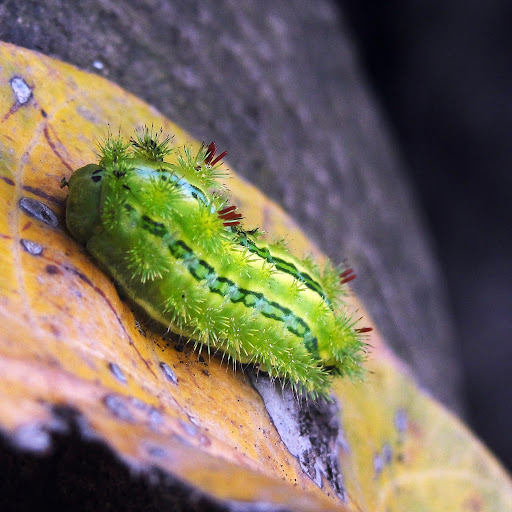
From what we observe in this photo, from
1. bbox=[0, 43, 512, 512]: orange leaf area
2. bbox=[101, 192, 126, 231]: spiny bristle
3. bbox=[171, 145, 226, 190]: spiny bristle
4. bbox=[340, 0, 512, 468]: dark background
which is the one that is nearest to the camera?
bbox=[0, 43, 512, 512]: orange leaf area

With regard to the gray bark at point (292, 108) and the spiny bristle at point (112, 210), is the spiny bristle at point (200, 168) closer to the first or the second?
the spiny bristle at point (112, 210)

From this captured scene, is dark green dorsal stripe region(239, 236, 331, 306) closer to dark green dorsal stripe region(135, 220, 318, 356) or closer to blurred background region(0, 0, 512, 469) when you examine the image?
dark green dorsal stripe region(135, 220, 318, 356)

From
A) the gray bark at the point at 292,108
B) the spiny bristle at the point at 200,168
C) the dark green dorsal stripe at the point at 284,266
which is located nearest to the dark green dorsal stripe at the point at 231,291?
the dark green dorsal stripe at the point at 284,266

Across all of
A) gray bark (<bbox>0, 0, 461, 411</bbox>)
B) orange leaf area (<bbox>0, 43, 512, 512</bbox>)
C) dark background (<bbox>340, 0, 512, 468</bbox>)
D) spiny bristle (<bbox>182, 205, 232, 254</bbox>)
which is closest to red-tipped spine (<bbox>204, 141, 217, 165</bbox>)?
spiny bristle (<bbox>182, 205, 232, 254</bbox>)

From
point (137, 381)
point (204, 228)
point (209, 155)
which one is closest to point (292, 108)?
point (209, 155)

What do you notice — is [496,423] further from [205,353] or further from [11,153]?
[11,153]

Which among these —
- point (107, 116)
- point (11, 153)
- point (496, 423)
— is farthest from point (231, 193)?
point (496, 423)

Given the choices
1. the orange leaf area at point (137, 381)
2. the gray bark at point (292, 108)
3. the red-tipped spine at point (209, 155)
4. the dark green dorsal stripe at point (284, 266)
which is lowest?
the orange leaf area at point (137, 381)
